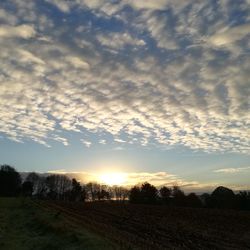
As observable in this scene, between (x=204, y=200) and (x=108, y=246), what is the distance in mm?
97741

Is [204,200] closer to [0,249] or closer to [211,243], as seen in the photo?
[211,243]

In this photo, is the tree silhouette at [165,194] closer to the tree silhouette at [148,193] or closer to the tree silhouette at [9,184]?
the tree silhouette at [148,193]

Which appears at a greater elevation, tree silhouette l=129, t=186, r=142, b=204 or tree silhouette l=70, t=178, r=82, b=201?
tree silhouette l=70, t=178, r=82, b=201

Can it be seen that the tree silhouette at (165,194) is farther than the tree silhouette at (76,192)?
No

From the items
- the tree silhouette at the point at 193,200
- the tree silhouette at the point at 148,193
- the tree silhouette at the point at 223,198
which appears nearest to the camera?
the tree silhouette at the point at 223,198

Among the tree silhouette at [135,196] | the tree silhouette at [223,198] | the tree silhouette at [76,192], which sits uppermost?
the tree silhouette at [76,192]

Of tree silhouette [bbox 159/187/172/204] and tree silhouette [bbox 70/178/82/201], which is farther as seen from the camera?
tree silhouette [bbox 70/178/82/201]

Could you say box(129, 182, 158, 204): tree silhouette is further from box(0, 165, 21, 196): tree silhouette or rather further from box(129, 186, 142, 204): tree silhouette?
box(0, 165, 21, 196): tree silhouette

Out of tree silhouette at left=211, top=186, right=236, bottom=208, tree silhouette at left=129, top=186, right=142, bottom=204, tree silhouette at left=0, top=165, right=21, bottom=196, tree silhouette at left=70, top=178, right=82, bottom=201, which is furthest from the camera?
tree silhouette at left=70, top=178, right=82, bottom=201

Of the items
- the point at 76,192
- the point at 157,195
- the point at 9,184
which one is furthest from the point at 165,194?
the point at 9,184

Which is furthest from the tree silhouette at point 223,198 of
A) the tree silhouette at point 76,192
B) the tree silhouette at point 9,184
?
the tree silhouette at point 9,184

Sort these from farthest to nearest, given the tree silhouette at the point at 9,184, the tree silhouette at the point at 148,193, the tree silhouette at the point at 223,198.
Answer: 1. the tree silhouette at the point at 9,184
2. the tree silhouette at the point at 148,193
3. the tree silhouette at the point at 223,198

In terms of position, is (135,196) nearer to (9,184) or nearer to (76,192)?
(76,192)

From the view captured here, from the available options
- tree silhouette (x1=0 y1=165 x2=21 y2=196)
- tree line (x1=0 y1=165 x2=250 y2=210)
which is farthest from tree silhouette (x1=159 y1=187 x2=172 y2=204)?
tree silhouette (x1=0 y1=165 x2=21 y2=196)
